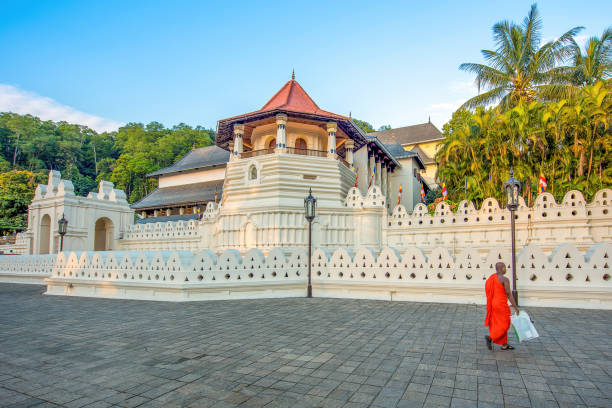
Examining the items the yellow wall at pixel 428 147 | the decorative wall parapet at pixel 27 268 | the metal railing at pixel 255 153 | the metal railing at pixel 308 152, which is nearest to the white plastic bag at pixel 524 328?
the metal railing at pixel 308 152

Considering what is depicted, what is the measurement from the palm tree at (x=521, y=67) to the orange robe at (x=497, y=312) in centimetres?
2035

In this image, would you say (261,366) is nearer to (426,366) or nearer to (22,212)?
(426,366)

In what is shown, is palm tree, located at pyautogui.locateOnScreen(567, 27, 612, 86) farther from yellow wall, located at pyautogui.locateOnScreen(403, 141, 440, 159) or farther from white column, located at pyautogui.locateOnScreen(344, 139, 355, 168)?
yellow wall, located at pyautogui.locateOnScreen(403, 141, 440, 159)

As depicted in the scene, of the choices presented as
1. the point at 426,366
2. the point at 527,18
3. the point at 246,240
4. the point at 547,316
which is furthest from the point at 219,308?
the point at 527,18

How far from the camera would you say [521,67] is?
73.4 feet

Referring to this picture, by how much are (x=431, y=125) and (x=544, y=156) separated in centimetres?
3630

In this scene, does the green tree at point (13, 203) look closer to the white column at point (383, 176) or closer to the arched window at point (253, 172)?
the arched window at point (253, 172)

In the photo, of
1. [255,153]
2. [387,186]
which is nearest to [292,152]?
[255,153]

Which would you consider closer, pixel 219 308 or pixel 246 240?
pixel 219 308

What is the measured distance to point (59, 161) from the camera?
2709 inches

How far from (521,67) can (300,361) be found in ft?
79.9

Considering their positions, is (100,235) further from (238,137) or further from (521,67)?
(521,67)

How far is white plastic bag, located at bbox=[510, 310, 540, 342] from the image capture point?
5080 millimetres

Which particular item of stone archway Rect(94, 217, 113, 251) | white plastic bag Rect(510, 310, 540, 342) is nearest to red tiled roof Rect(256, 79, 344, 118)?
stone archway Rect(94, 217, 113, 251)
